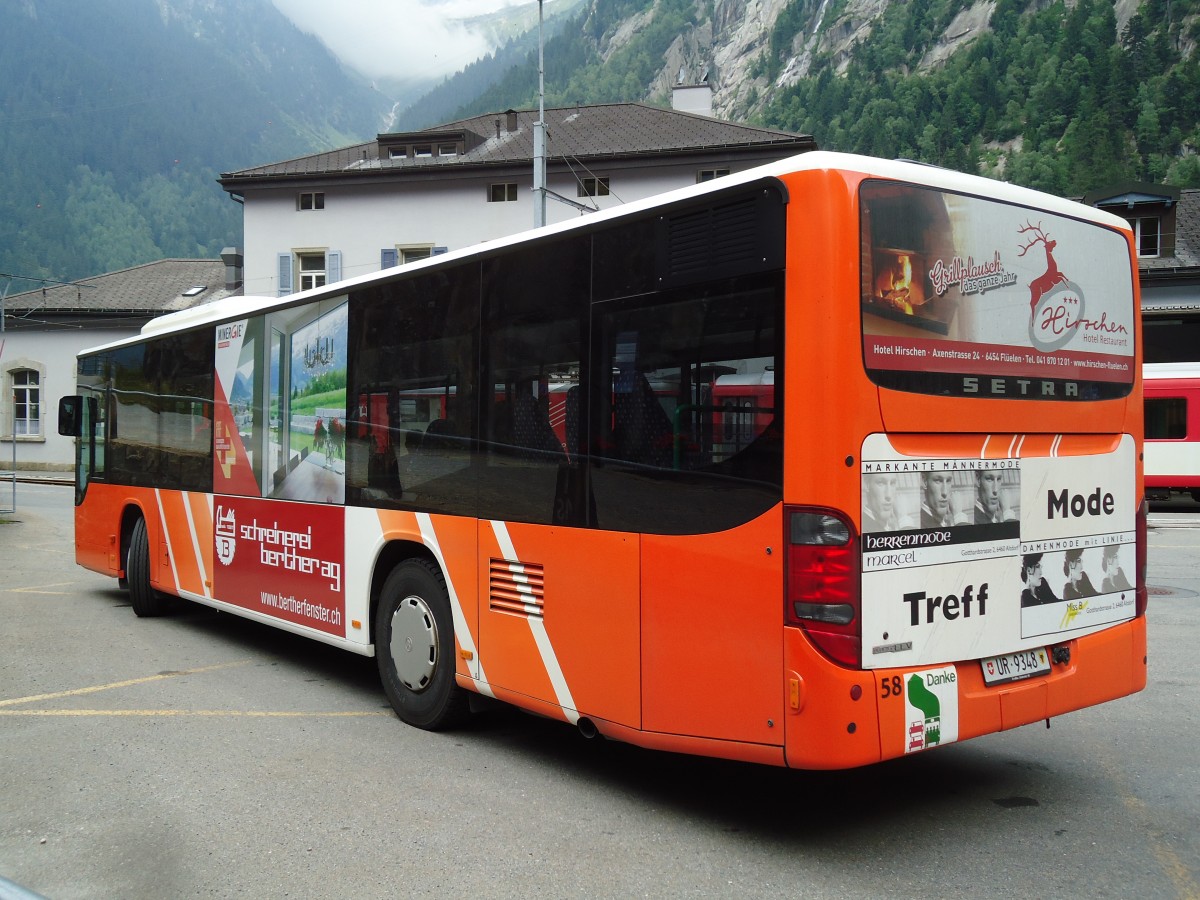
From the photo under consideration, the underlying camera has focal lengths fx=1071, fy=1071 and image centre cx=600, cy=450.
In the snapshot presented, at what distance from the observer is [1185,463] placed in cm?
2408

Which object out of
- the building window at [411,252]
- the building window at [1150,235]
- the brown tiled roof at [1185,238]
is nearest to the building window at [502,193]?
the building window at [411,252]

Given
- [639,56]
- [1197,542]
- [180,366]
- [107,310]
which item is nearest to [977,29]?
[639,56]

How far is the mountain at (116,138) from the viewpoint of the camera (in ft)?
327

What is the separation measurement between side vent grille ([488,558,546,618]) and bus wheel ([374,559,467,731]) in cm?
50

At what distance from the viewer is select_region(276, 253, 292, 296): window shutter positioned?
3950cm

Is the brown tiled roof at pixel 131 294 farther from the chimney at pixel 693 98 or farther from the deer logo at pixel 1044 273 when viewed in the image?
the deer logo at pixel 1044 273

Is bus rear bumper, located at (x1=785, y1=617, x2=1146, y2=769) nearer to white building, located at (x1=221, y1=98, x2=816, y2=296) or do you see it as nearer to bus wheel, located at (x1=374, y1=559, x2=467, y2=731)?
bus wheel, located at (x1=374, y1=559, x2=467, y2=731)

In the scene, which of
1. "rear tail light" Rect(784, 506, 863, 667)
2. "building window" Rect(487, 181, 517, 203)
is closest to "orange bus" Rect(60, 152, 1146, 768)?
"rear tail light" Rect(784, 506, 863, 667)

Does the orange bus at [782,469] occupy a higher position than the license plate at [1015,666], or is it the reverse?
the orange bus at [782,469]

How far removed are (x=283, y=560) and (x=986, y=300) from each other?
210 inches

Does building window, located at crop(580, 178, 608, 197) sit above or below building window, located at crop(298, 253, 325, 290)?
above

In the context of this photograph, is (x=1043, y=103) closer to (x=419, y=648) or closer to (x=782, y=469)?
(x=419, y=648)

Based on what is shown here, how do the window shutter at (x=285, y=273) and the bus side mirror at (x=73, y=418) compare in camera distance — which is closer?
the bus side mirror at (x=73, y=418)

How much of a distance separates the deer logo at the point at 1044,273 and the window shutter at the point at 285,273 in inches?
1475
